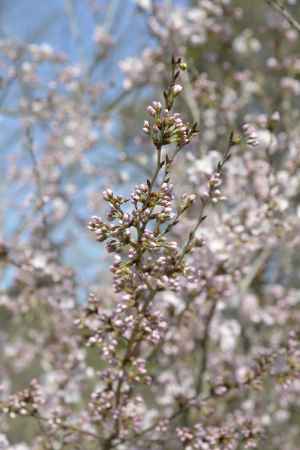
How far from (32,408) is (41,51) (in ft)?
12.8

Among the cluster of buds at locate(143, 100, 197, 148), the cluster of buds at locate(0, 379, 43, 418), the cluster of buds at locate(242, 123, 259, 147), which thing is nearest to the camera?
the cluster of buds at locate(143, 100, 197, 148)

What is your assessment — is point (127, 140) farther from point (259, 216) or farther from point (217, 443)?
point (217, 443)

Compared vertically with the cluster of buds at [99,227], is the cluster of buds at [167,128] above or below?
above

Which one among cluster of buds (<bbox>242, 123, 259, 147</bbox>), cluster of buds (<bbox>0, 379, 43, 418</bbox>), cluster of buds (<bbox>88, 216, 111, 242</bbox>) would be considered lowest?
cluster of buds (<bbox>0, 379, 43, 418</bbox>)

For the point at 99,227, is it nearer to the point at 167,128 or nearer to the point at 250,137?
the point at 167,128

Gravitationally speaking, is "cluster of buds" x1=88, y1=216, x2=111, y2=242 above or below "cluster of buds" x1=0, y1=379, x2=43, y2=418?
above

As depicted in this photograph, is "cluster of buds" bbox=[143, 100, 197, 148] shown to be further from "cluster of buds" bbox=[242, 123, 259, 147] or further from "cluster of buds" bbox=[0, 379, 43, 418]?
"cluster of buds" bbox=[0, 379, 43, 418]

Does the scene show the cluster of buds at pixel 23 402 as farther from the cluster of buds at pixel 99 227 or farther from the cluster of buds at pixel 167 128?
the cluster of buds at pixel 167 128

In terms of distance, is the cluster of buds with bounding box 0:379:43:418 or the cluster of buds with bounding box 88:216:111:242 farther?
the cluster of buds with bounding box 0:379:43:418

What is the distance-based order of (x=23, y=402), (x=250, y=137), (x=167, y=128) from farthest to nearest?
1. (x=23, y=402)
2. (x=250, y=137)
3. (x=167, y=128)

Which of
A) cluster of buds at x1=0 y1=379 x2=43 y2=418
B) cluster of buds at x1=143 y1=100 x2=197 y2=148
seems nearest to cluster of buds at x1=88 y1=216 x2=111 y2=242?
cluster of buds at x1=143 y1=100 x2=197 y2=148

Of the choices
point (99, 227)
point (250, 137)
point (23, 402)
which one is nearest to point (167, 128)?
point (99, 227)

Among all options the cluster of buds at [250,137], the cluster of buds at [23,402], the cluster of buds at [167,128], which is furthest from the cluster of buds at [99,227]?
the cluster of buds at [23,402]

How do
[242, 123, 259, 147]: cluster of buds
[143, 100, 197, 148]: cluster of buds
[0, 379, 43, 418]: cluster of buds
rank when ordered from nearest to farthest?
[143, 100, 197, 148]: cluster of buds
[242, 123, 259, 147]: cluster of buds
[0, 379, 43, 418]: cluster of buds
